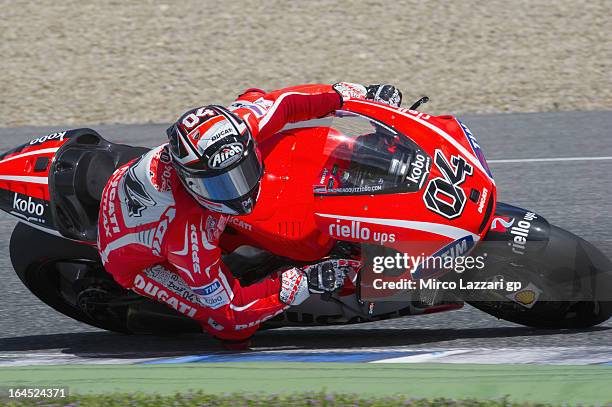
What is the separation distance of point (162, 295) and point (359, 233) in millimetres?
988

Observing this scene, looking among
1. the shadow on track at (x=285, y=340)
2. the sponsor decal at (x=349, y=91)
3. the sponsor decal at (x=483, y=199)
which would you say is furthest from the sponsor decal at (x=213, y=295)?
the sponsor decal at (x=483, y=199)

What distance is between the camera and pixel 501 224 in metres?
4.74

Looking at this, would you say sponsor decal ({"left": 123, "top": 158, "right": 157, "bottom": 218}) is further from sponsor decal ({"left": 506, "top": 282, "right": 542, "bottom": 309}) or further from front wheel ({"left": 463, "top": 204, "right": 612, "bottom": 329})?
sponsor decal ({"left": 506, "top": 282, "right": 542, "bottom": 309})

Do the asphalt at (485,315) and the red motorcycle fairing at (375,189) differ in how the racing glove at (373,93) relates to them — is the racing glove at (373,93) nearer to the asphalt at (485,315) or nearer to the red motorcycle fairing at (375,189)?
the red motorcycle fairing at (375,189)

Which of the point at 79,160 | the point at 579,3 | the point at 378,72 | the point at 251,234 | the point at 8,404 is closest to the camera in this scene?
the point at 8,404

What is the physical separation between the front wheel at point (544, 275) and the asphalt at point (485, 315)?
0.11 metres

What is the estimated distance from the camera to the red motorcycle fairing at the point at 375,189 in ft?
14.8

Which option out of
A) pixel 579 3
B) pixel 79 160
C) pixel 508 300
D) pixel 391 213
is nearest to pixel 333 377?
pixel 391 213

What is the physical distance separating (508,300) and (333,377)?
1.04 m

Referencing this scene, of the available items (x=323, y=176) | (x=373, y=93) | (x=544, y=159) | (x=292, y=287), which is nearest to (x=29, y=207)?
(x=292, y=287)

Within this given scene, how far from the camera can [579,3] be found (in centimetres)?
1238

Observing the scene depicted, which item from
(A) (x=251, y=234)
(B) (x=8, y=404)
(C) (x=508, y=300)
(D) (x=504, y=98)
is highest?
(D) (x=504, y=98)

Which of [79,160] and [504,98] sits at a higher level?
[504,98]

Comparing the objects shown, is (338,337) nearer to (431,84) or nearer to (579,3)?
(431,84)
